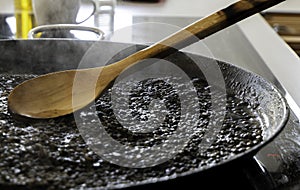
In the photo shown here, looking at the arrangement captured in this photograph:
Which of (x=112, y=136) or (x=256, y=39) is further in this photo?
(x=256, y=39)

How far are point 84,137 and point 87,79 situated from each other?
0.14 meters

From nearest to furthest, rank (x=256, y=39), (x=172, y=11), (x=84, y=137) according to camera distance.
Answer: (x=84, y=137) → (x=256, y=39) → (x=172, y=11)

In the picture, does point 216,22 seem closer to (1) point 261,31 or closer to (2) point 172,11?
(1) point 261,31

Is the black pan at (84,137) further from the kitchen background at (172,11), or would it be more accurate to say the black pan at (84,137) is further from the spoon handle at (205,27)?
the kitchen background at (172,11)

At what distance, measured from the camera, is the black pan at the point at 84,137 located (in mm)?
617

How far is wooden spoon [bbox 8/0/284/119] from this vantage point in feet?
2.60

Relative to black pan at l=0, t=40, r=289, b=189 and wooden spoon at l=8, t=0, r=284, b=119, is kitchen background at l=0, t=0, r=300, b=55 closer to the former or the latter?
black pan at l=0, t=40, r=289, b=189

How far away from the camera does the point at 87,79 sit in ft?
2.76

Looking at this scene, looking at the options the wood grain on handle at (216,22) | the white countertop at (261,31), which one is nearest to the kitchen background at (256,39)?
the white countertop at (261,31)

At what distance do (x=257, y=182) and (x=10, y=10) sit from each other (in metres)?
0.94

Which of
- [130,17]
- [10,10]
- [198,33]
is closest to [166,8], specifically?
[130,17]

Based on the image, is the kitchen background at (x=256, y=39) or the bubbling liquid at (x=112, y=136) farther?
the kitchen background at (x=256, y=39)

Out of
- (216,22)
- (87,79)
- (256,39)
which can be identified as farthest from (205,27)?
(256,39)

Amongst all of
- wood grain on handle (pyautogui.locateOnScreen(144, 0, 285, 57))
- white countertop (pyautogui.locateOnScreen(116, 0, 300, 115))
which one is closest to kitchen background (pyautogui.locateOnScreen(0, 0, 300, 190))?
white countertop (pyautogui.locateOnScreen(116, 0, 300, 115))
